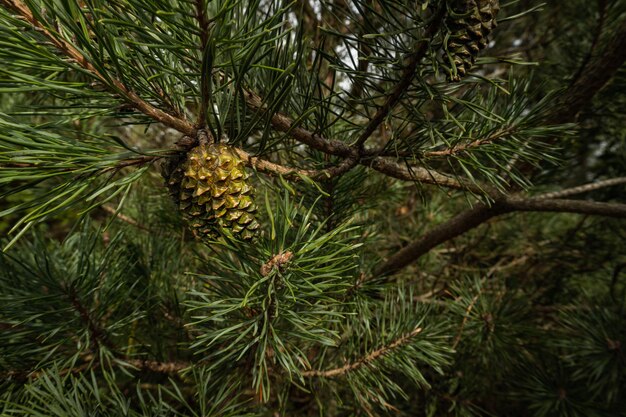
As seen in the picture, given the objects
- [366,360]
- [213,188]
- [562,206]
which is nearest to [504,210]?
[562,206]

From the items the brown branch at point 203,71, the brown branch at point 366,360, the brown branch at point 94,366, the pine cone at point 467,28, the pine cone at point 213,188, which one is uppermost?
the pine cone at point 467,28

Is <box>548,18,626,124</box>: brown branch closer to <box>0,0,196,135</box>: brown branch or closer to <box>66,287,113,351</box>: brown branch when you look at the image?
<box>0,0,196,135</box>: brown branch

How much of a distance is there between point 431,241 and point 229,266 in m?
0.39

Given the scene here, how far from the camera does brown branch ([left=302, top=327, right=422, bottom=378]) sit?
0.56 meters

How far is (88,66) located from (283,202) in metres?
0.19

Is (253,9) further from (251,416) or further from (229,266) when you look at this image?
(251,416)

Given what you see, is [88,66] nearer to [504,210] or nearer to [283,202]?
[283,202]

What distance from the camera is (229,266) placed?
400mm

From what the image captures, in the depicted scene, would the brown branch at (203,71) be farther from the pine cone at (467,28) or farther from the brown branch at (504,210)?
the brown branch at (504,210)

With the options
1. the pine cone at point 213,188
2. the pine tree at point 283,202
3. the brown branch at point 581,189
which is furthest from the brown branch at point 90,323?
the brown branch at point 581,189

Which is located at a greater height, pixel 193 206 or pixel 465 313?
pixel 193 206

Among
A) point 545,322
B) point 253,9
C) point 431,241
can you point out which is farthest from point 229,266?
point 545,322

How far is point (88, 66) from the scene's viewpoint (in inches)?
11.8

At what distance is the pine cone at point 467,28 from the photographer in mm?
315
